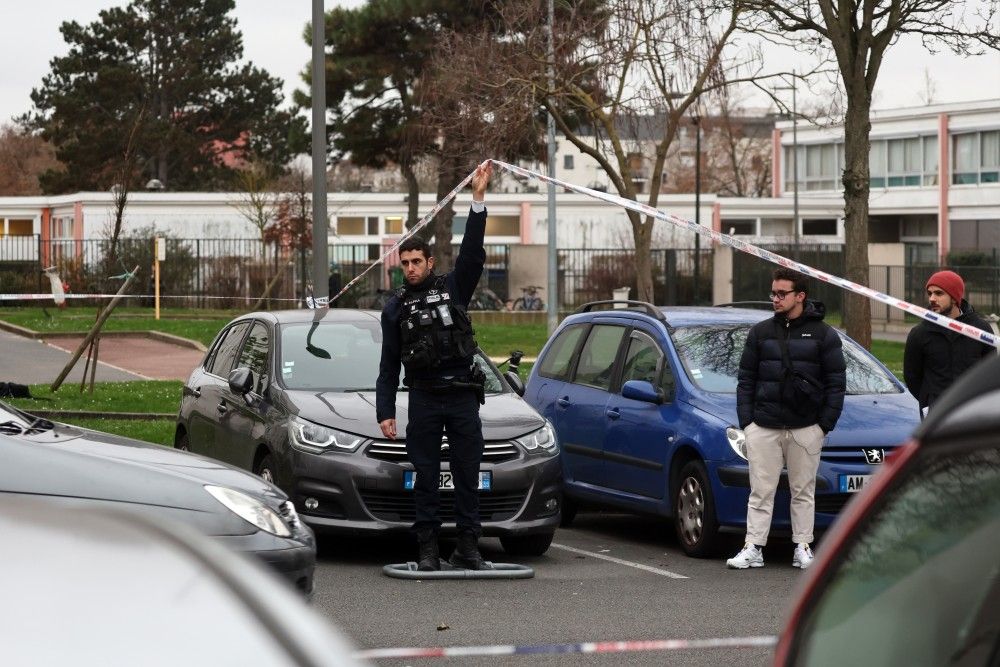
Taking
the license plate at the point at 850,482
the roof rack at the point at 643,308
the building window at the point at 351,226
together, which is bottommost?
the license plate at the point at 850,482

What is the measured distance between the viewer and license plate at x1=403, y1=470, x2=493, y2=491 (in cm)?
934

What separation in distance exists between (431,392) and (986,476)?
652cm

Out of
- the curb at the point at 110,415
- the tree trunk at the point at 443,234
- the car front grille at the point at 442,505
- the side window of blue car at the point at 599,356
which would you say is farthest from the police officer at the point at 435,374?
the tree trunk at the point at 443,234

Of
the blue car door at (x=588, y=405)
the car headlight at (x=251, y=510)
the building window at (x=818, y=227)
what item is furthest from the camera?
the building window at (x=818, y=227)

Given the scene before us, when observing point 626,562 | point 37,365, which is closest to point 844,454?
point 626,562

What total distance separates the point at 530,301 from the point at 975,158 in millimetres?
28968

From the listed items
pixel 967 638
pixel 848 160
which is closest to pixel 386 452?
pixel 967 638

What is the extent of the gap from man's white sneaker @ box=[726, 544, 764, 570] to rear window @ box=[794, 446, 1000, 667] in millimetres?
7018

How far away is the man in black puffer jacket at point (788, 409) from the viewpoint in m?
9.40

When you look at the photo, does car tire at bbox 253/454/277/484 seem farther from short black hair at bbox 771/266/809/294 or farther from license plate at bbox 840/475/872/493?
license plate at bbox 840/475/872/493

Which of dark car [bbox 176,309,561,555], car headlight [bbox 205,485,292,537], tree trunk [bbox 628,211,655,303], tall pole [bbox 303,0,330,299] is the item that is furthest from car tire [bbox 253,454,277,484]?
tree trunk [bbox 628,211,655,303]

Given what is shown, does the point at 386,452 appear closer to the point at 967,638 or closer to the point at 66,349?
the point at 967,638

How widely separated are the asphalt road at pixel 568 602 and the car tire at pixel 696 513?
0.39 ft

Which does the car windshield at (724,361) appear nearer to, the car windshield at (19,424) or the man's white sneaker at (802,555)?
the man's white sneaker at (802,555)
